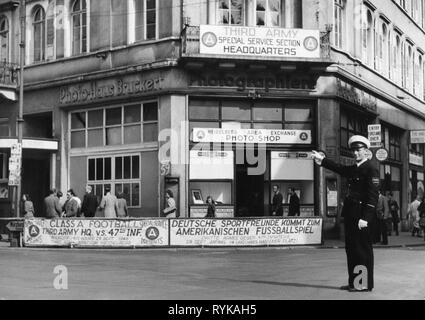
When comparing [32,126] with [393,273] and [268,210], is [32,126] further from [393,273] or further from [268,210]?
[393,273]

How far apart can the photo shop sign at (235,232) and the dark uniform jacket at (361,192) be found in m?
11.0

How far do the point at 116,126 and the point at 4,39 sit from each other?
325 inches

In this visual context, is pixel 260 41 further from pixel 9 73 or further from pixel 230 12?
pixel 9 73

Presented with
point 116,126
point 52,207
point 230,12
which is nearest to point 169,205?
point 52,207

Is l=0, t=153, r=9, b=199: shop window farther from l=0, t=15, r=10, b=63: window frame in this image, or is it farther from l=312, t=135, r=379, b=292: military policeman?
l=312, t=135, r=379, b=292: military policeman

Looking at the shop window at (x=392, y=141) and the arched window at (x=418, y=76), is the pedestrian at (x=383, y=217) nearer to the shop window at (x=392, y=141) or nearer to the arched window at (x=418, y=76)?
the shop window at (x=392, y=141)

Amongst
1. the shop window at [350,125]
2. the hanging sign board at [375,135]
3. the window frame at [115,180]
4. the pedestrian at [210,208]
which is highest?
the shop window at [350,125]

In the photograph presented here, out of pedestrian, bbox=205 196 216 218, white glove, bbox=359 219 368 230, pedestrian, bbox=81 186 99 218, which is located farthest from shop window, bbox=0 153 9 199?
white glove, bbox=359 219 368 230

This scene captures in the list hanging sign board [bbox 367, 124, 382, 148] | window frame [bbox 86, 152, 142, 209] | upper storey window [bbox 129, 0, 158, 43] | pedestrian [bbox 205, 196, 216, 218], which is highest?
upper storey window [bbox 129, 0, 158, 43]

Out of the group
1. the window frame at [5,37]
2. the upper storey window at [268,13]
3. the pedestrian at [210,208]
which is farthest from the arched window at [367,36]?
the window frame at [5,37]

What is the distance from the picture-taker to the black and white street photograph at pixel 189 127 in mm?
21641

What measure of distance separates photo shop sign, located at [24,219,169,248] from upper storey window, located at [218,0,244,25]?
926 cm

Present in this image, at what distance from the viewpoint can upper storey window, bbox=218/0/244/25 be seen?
1069 inches
